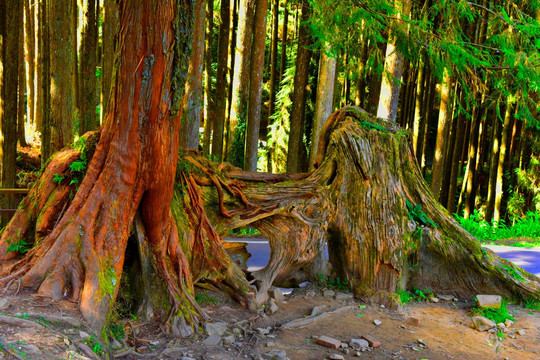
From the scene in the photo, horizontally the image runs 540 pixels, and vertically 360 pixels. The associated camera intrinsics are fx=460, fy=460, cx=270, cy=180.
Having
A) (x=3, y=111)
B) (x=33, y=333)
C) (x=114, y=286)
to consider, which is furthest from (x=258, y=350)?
(x=3, y=111)

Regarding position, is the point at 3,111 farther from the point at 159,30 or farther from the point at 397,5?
the point at 397,5

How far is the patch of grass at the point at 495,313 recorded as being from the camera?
664 centimetres

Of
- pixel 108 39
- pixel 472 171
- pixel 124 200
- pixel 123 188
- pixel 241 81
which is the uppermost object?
pixel 108 39

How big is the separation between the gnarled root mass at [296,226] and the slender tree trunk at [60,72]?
11.8ft

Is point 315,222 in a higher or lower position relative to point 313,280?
higher

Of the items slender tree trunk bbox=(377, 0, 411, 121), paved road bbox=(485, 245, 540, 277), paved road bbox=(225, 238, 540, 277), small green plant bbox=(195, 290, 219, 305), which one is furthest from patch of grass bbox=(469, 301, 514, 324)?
slender tree trunk bbox=(377, 0, 411, 121)

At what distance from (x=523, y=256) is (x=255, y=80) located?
24.9ft

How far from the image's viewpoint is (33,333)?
3.73m

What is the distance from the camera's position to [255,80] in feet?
37.7

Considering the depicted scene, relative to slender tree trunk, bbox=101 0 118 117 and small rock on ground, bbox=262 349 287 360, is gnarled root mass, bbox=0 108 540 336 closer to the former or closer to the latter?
small rock on ground, bbox=262 349 287 360

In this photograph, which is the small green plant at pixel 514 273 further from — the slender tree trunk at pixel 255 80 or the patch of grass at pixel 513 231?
the slender tree trunk at pixel 255 80

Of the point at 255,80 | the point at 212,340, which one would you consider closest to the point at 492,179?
the point at 255,80

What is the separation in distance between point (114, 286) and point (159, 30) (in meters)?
2.70

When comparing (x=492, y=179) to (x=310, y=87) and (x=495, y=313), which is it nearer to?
(x=310, y=87)
